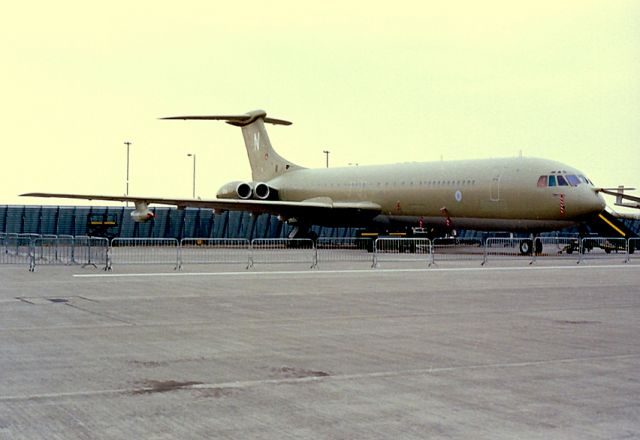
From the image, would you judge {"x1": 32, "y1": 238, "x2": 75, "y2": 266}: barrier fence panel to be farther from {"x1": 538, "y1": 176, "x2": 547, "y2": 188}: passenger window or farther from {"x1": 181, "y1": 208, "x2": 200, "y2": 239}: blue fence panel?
{"x1": 181, "y1": 208, "x2": 200, "y2": 239}: blue fence panel

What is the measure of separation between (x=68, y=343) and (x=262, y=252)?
21769 mm

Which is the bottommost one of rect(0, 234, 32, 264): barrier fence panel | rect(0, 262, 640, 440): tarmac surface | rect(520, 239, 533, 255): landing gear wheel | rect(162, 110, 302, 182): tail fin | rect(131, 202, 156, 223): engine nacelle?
rect(0, 234, 32, 264): barrier fence panel

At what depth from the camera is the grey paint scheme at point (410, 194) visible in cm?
3288

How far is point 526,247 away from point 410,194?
693cm

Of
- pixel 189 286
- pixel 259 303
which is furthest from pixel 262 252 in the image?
pixel 259 303

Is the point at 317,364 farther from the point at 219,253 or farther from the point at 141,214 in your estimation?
the point at 141,214

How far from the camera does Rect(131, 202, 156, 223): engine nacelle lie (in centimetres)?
3931

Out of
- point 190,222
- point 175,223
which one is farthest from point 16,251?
point 190,222

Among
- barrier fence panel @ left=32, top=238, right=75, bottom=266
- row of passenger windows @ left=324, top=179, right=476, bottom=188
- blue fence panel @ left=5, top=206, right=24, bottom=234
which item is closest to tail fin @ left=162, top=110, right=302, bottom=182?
row of passenger windows @ left=324, top=179, right=476, bottom=188

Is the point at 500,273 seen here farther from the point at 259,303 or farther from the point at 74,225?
the point at 74,225

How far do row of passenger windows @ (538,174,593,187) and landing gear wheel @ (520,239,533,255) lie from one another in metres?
2.13

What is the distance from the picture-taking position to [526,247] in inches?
1316

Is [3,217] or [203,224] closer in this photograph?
[3,217]

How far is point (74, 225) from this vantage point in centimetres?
5750
